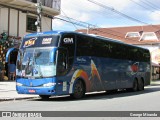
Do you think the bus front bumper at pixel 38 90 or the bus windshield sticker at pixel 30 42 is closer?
the bus front bumper at pixel 38 90

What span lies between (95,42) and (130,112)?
26.0 ft

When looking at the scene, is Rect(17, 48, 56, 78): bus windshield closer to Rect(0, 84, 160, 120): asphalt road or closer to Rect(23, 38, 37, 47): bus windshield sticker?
Rect(23, 38, 37, 47): bus windshield sticker

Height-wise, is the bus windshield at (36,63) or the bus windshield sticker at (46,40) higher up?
the bus windshield sticker at (46,40)

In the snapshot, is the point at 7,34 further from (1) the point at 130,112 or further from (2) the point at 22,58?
Answer: (1) the point at 130,112

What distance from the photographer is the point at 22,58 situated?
1789 centimetres

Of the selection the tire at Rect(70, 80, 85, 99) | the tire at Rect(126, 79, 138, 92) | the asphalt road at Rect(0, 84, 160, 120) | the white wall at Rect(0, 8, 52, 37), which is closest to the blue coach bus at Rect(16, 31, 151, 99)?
the tire at Rect(70, 80, 85, 99)

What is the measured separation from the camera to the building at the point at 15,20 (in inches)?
1162

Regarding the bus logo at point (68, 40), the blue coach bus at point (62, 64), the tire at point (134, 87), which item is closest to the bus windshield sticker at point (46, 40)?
the blue coach bus at point (62, 64)

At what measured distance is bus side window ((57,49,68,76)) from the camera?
667 inches


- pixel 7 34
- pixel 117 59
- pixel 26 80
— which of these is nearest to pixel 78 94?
pixel 26 80

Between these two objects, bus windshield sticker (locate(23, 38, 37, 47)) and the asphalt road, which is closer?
the asphalt road

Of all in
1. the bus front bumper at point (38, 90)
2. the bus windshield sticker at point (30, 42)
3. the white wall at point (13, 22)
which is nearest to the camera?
the bus front bumper at point (38, 90)

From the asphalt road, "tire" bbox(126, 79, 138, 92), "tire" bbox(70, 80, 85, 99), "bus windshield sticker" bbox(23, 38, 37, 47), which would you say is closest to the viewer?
the asphalt road

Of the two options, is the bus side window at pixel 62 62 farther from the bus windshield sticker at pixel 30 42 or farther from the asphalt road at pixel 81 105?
the bus windshield sticker at pixel 30 42
